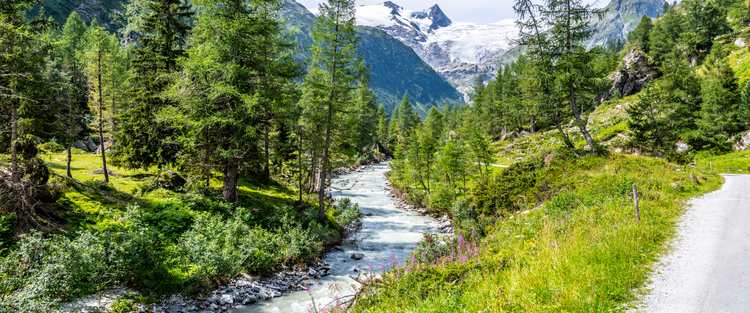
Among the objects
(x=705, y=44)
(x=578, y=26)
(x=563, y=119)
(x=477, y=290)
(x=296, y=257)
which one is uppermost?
(x=705, y=44)

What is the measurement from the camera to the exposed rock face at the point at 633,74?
6431cm

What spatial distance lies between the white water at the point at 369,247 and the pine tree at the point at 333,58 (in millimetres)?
3725

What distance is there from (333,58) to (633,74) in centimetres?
7505

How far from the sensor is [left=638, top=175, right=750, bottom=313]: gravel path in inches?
182

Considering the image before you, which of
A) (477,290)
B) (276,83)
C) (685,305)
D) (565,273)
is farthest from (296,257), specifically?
(685,305)

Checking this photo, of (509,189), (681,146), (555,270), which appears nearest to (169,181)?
(555,270)

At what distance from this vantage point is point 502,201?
703 inches

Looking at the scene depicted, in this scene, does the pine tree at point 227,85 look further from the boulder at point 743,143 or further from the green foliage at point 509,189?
the boulder at point 743,143

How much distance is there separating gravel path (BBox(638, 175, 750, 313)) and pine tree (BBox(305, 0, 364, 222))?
Result: 15800 millimetres

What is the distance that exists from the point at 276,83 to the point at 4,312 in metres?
13.1

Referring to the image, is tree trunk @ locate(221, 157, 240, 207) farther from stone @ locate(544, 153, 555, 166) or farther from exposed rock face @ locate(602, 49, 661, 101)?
exposed rock face @ locate(602, 49, 661, 101)

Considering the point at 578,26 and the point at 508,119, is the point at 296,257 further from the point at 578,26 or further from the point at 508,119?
the point at 508,119

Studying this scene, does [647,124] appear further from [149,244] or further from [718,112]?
[149,244]

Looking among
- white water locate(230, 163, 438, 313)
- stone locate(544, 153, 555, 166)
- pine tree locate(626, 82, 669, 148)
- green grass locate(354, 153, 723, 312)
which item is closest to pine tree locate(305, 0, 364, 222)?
white water locate(230, 163, 438, 313)
